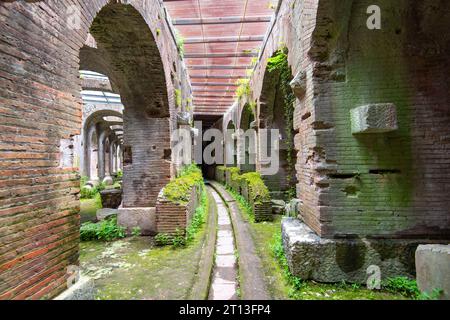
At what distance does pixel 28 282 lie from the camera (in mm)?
2148

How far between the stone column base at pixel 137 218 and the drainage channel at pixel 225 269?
1799 millimetres

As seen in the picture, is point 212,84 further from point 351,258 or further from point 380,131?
point 351,258

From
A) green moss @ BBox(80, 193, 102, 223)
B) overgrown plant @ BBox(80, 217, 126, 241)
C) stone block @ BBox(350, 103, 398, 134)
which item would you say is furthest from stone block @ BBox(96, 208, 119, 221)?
stone block @ BBox(350, 103, 398, 134)

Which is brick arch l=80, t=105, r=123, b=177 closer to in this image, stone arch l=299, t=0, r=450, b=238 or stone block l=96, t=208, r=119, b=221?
stone block l=96, t=208, r=119, b=221

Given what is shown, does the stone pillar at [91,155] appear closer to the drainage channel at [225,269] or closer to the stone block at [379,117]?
the drainage channel at [225,269]

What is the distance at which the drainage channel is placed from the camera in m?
3.48

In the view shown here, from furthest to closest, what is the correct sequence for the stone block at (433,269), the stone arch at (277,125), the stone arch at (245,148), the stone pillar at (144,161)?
the stone arch at (245,148), the stone arch at (277,125), the stone pillar at (144,161), the stone block at (433,269)

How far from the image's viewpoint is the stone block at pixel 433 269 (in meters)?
2.62

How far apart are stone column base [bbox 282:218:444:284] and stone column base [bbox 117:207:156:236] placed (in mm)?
4023

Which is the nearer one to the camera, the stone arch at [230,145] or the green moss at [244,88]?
the green moss at [244,88]

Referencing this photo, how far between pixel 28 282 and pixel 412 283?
445 centimetres

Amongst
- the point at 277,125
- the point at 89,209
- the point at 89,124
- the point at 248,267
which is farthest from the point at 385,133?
the point at 89,124

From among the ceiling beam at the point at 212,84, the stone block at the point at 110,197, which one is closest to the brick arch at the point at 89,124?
the ceiling beam at the point at 212,84

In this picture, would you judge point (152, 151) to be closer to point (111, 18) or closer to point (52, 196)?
point (111, 18)
